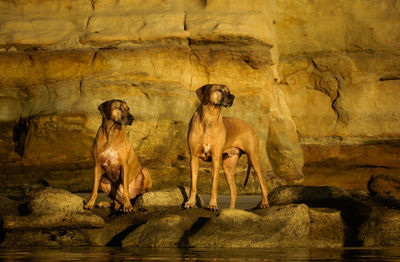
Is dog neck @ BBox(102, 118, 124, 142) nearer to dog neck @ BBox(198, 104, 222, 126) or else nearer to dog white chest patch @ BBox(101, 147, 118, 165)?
dog white chest patch @ BBox(101, 147, 118, 165)

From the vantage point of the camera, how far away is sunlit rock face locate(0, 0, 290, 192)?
16.9m

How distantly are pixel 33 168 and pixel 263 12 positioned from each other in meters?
7.44

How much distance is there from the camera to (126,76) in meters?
17.6

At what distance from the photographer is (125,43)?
1797 centimetres

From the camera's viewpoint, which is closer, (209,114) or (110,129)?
(110,129)

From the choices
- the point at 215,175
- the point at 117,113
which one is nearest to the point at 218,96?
the point at 215,175

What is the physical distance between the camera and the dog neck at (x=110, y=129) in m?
9.93

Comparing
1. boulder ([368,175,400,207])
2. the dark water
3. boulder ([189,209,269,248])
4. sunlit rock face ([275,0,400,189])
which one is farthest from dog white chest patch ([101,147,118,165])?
sunlit rock face ([275,0,400,189])

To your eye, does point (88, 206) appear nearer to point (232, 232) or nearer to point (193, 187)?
point (193, 187)

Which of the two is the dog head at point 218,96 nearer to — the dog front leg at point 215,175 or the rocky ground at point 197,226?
the dog front leg at point 215,175

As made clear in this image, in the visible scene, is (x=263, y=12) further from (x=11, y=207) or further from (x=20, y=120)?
(x=11, y=207)

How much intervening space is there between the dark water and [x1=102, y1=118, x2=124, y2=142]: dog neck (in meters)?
2.76

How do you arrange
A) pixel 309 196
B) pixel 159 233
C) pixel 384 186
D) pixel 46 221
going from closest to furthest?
pixel 159 233 → pixel 46 221 → pixel 309 196 → pixel 384 186

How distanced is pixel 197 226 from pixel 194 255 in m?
2.02
